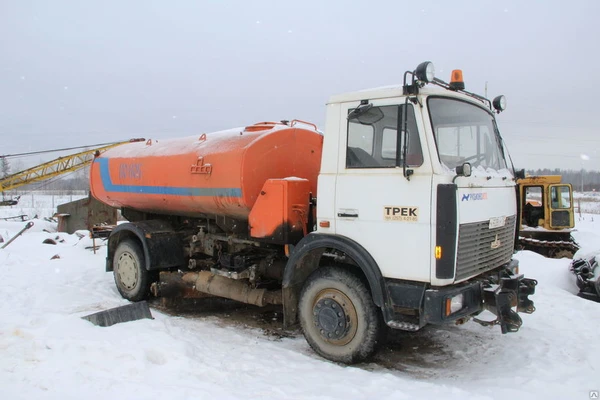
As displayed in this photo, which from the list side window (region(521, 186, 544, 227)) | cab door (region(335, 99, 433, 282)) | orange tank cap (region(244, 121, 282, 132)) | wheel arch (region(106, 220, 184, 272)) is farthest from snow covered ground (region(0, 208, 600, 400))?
side window (region(521, 186, 544, 227))

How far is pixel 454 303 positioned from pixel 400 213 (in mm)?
958

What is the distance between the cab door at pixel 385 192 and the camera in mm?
4223

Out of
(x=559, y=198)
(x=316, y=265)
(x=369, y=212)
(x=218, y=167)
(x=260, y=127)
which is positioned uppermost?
(x=260, y=127)

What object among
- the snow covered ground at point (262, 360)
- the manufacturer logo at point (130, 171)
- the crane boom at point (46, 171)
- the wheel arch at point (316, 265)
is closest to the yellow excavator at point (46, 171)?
the crane boom at point (46, 171)

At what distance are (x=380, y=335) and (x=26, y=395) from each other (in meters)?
3.12

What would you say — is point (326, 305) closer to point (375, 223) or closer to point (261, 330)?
point (375, 223)

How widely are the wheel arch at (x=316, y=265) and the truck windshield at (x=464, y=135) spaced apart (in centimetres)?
120

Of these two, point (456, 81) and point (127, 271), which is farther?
point (127, 271)

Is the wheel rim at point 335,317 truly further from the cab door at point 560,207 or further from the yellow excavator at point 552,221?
the cab door at point 560,207

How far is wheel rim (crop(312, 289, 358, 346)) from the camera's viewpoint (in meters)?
4.73

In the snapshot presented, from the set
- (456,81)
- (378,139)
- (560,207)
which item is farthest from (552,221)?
(378,139)

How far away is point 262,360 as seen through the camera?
15.8ft

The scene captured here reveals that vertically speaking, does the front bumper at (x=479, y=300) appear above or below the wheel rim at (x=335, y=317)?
above

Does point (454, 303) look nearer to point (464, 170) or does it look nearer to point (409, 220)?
point (409, 220)
